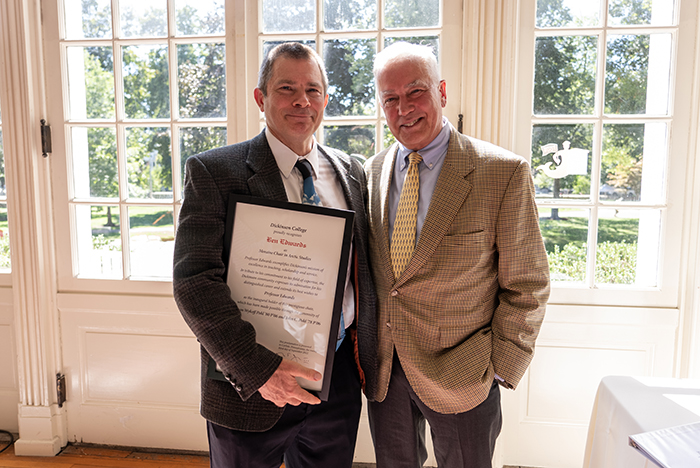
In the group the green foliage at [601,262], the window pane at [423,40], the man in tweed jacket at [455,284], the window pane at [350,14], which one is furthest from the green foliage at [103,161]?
the green foliage at [601,262]

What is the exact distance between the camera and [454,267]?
1.48 m

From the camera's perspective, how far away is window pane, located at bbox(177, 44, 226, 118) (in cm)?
230

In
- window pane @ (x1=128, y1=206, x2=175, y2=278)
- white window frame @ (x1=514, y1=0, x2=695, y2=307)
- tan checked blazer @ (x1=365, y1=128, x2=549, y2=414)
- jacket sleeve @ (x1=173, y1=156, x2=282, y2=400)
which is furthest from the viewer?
window pane @ (x1=128, y1=206, x2=175, y2=278)

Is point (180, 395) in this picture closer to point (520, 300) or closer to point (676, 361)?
point (520, 300)

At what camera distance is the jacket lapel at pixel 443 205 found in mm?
1473

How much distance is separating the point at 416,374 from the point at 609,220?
4.34 ft

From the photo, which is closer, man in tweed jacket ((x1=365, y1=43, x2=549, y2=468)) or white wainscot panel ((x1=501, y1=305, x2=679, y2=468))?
man in tweed jacket ((x1=365, y1=43, x2=549, y2=468))

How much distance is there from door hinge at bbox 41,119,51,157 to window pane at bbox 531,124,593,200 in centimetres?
235

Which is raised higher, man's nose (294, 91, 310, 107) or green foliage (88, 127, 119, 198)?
man's nose (294, 91, 310, 107)

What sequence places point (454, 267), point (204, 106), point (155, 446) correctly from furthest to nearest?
1. point (155, 446)
2. point (204, 106)
3. point (454, 267)

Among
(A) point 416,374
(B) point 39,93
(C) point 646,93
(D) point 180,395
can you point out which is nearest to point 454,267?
(A) point 416,374

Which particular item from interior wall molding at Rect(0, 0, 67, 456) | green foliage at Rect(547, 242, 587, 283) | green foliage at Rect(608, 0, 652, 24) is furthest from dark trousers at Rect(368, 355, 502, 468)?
interior wall molding at Rect(0, 0, 67, 456)

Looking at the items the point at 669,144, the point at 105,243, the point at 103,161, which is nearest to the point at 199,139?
the point at 103,161

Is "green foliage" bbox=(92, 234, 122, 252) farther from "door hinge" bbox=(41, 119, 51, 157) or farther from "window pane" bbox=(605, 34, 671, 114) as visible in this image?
"window pane" bbox=(605, 34, 671, 114)
